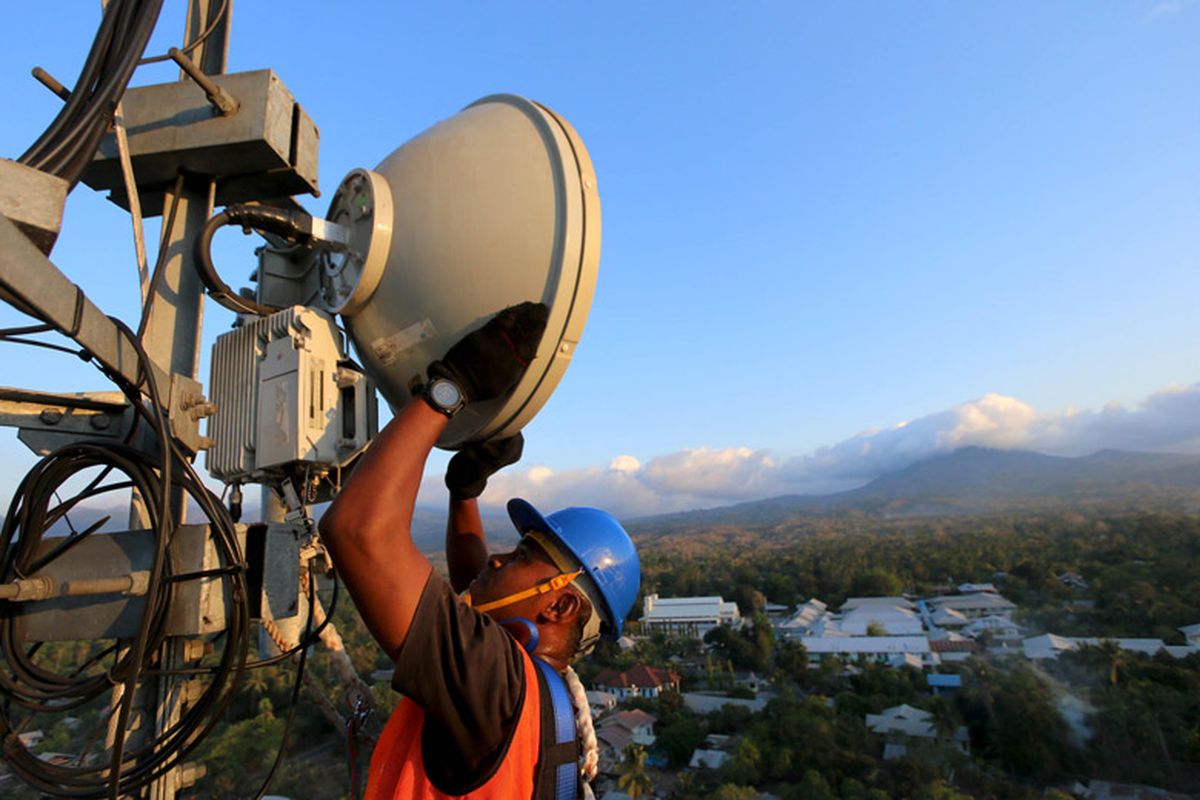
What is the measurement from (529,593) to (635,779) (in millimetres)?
23476

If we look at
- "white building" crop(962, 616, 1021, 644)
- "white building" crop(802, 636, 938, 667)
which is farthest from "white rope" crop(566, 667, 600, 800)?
"white building" crop(962, 616, 1021, 644)

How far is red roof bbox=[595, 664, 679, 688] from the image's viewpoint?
33.8 m

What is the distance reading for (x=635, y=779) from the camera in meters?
22.4

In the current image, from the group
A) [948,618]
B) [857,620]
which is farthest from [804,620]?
[948,618]

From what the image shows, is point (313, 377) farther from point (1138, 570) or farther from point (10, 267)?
point (1138, 570)

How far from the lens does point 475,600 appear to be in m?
2.02

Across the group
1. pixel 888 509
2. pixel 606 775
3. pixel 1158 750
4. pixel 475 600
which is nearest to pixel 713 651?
pixel 606 775

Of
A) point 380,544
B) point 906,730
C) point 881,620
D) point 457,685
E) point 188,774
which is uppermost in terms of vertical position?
point 380,544

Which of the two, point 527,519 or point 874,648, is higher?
point 527,519

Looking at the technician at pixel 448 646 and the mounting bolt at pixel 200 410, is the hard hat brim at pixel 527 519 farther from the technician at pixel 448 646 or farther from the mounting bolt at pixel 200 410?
the mounting bolt at pixel 200 410

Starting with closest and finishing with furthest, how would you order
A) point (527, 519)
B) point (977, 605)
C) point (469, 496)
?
point (527, 519)
point (469, 496)
point (977, 605)

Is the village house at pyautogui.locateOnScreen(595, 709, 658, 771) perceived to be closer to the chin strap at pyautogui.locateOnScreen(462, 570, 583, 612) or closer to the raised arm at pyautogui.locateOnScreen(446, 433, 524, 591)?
the raised arm at pyautogui.locateOnScreen(446, 433, 524, 591)

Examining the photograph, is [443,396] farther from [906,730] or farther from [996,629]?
[996,629]

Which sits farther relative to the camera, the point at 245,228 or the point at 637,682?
the point at 637,682
